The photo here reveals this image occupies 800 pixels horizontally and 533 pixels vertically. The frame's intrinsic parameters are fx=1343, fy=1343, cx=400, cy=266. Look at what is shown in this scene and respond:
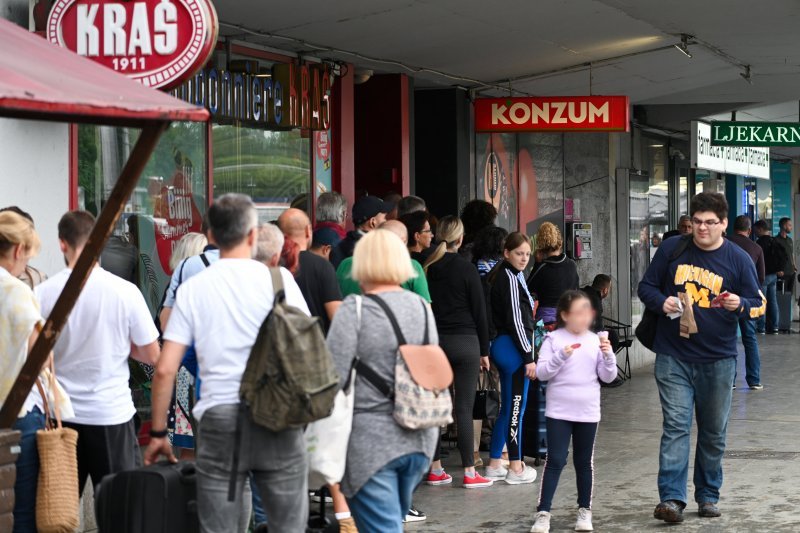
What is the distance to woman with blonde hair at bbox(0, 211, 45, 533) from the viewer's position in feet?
18.4

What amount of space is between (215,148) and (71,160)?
7.68 ft

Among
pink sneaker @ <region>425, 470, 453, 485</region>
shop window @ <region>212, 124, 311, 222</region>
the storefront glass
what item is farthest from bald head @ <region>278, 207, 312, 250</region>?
the storefront glass

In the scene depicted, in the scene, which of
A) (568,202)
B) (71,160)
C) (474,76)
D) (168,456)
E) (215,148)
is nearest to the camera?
(168,456)

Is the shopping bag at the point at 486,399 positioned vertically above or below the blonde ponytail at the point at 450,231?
below

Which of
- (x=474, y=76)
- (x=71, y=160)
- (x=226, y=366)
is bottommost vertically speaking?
(x=226, y=366)

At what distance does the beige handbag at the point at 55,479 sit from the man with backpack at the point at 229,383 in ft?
2.10

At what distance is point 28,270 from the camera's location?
6.73 m

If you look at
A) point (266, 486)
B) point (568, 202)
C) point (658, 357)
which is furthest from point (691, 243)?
point (568, 202)

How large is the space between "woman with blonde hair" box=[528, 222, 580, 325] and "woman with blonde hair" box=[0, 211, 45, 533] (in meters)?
5.07

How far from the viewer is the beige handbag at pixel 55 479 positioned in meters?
5.62

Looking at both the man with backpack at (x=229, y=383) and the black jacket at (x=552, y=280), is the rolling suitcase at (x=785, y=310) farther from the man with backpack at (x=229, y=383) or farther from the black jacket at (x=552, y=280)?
the man with backpack at (x=229, y=383)

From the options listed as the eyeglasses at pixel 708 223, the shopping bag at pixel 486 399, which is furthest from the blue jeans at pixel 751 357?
the eyeglasses at pixel 708 223

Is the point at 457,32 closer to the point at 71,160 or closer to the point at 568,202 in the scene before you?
the point at 71,160

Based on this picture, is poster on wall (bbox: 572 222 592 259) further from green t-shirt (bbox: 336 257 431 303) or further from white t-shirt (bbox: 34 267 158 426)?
white t-shirt (bbox: 34 267 158 426)
